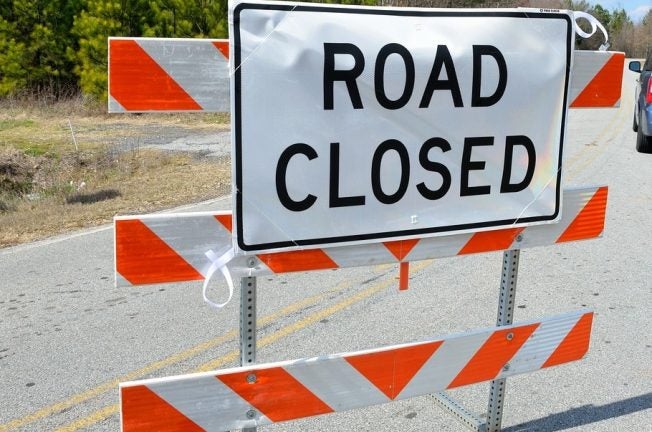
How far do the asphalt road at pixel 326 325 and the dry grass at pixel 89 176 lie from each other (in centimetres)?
123

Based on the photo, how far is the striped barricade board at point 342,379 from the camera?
2711mm

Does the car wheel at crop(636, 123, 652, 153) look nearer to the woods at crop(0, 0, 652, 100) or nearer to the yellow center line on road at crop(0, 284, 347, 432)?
the yellow center line on road at crop(0, 284, 347, 432)

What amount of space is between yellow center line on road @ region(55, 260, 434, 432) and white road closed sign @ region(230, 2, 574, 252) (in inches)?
69.9

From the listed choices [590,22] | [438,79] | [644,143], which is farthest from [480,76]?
[644,143]

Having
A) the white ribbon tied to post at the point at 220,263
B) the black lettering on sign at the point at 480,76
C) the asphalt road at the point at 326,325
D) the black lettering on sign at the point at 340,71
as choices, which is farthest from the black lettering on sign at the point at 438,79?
the asphalt road at the point at 326,325

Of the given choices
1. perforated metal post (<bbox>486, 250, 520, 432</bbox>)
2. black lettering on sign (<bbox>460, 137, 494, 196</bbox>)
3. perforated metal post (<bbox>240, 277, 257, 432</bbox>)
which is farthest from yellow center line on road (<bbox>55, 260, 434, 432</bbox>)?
black lettering on sign (<bbox>460, 137, 494, 196</bbox>)

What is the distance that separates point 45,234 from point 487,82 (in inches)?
247

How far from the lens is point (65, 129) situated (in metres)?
20.9

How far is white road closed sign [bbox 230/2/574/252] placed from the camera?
104 inches

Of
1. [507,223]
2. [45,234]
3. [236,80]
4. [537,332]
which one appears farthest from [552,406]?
[45,234]

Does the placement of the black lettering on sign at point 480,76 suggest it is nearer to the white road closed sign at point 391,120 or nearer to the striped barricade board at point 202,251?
the white road closed sign at point 391,120

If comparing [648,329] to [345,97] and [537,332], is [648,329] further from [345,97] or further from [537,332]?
[345,97]

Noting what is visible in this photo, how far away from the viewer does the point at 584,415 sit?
390 cm

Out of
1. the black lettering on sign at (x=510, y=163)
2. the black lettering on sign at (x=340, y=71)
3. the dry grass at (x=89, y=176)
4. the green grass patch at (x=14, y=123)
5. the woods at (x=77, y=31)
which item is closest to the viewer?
the black lettering on sign at (x=340, y=71)
